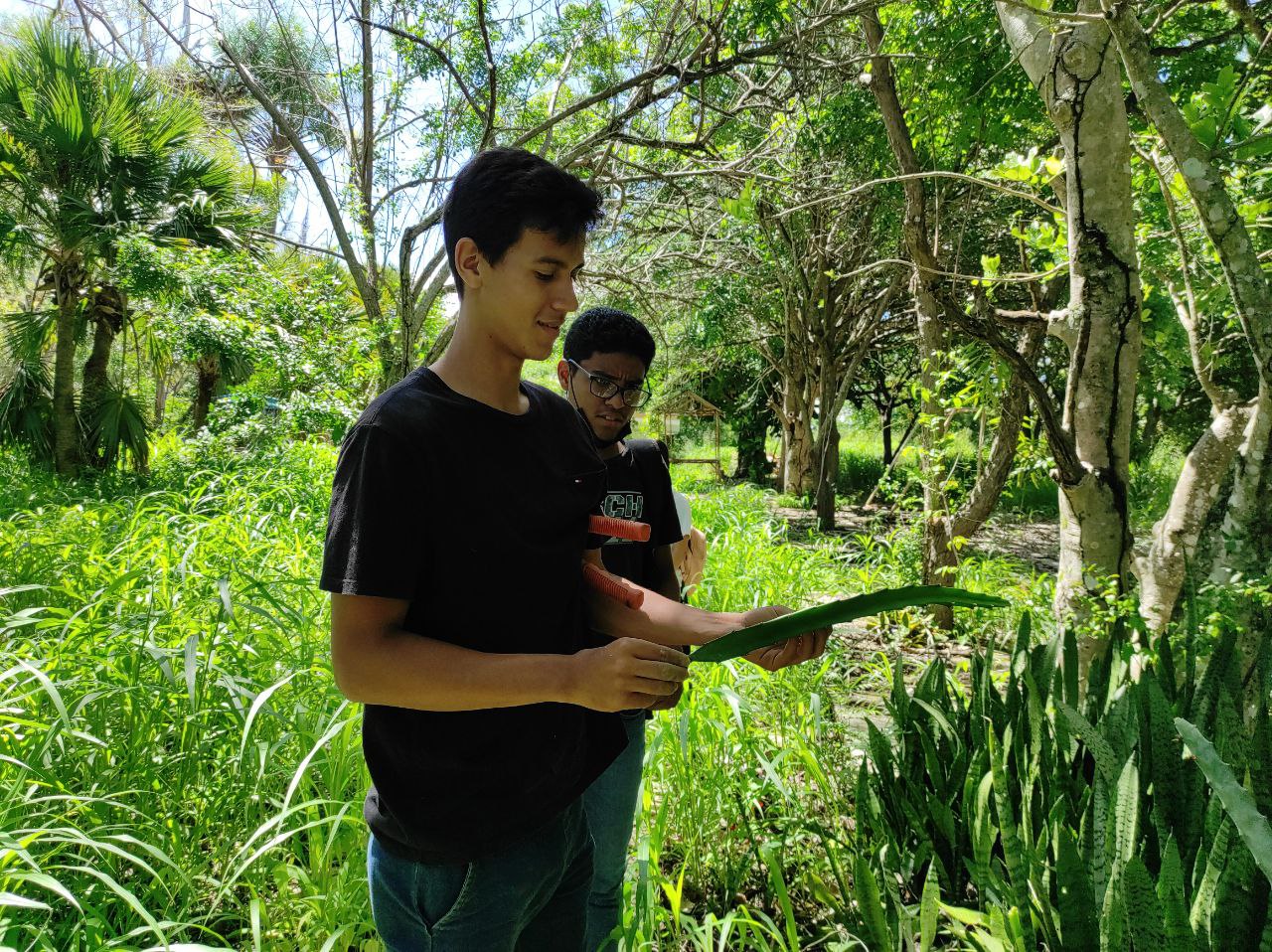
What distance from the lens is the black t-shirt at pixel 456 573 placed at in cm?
93

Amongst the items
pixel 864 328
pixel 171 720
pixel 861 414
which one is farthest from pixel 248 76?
pixel 861 414

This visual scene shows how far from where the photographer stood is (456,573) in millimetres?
996

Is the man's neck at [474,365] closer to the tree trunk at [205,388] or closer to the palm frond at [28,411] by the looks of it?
the palm frond at [28,411]

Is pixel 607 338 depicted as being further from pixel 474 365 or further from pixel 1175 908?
pixel 1175 908

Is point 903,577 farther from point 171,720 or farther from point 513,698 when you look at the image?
point 513,698

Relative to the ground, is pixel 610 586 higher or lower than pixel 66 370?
lower

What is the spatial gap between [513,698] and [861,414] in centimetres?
2760

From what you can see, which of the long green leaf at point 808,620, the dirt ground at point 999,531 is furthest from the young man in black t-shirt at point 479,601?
the dirt ground at point 999,531

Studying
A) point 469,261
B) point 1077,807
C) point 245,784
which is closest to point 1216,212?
point 1077,807

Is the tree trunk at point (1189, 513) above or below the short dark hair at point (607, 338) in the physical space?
below

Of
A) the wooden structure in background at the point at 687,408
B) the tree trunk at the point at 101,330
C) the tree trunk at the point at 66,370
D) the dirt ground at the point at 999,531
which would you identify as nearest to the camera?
the tree trunk at the point at 66,370

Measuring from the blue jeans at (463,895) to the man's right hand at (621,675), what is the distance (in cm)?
34

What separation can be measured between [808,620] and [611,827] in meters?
0.84

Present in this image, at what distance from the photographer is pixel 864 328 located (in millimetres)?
11117
